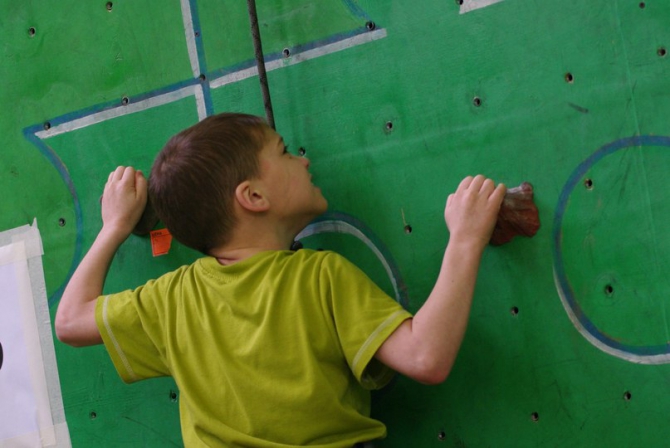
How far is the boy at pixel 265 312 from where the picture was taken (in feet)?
4.15

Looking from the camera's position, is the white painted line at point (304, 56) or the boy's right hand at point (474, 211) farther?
the white painted line at point (304, 56)

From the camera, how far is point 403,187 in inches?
57.6

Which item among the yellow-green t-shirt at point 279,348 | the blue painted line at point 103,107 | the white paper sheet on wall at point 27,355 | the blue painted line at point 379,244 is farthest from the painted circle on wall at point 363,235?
Result: the white paper sheet on wall at point 27,355

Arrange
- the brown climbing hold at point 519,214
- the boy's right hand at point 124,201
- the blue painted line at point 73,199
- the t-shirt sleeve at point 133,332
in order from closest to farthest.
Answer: the brown climbing hold at point 519,214 → the t-shirt sleeve at point 133,332 → the boy's right hand at point 124,201 → the blue painted line at point 73,199

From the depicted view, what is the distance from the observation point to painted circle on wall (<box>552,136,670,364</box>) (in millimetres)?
1261

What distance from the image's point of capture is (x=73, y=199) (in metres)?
1.80

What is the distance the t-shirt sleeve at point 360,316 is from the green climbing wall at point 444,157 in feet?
0.49

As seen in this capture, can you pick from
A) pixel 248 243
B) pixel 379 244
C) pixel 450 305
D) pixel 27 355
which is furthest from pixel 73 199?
pixel 450 305

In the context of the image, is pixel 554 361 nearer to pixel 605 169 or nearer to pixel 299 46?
pixel 605 169

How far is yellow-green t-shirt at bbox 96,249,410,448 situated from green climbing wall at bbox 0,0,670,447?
17 cm

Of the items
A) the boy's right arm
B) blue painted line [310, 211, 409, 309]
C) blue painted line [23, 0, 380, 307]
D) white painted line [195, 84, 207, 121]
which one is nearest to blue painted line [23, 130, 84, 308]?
blue painted line [23, 0, 380, 307]

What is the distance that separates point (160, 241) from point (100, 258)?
0.42ft

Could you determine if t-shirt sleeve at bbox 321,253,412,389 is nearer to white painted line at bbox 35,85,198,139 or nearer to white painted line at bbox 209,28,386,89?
white painted line at bbox 209,28,386,89

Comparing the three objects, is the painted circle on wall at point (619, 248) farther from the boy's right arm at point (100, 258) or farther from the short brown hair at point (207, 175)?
the boy's right arm at point (100, 258)
